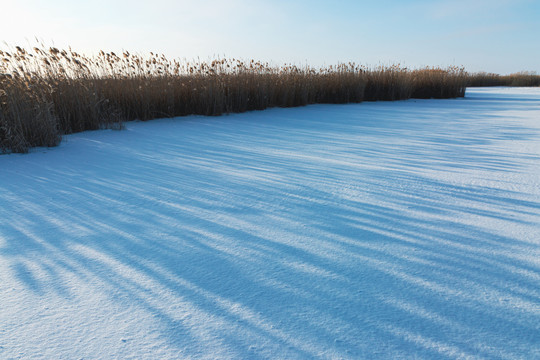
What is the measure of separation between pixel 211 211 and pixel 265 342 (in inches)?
32.3

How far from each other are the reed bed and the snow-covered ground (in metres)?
15.0

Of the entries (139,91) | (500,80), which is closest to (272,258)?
(139,91)

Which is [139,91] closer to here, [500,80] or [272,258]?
[272,258]

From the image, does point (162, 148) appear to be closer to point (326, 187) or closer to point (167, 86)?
point (326, 187)

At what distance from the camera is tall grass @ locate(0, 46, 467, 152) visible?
9.41ft

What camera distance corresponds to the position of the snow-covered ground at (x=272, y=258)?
30.0 inches

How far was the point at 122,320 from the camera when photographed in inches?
32.5

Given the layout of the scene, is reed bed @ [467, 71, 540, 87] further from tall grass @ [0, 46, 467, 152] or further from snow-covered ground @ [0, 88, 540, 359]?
snow-covered ground @ [0, 88, 540, 359]

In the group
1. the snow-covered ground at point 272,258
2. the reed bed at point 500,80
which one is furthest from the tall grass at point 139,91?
the reed bed at point 500,80

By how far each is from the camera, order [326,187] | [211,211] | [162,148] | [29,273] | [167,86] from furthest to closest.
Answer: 1. [167,86]
2. [162,148]
3. [326,187]
4. [211,211]
5. [29,273]

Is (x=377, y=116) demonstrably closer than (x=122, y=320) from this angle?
No

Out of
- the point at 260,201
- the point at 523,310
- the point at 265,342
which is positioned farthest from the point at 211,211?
the point at 523,310

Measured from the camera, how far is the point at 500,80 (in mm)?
15414

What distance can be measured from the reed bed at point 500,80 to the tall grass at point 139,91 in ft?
32.0
